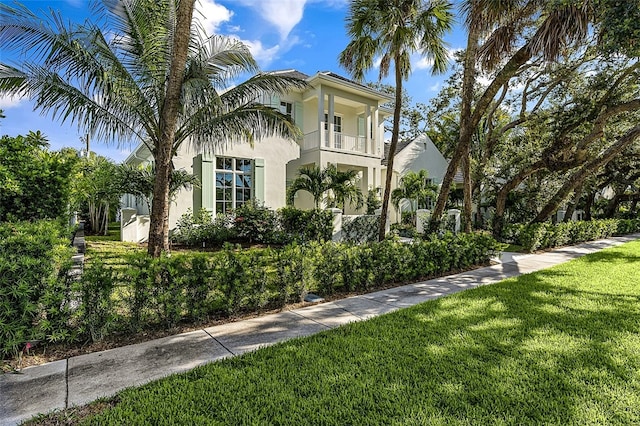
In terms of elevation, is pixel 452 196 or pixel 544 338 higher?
pixel 452 196

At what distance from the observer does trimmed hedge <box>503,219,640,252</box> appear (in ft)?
38.9

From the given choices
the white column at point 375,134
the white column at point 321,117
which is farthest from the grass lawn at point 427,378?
the white column at point 375,134

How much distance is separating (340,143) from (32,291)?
1500cm

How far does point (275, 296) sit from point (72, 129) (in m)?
6.01

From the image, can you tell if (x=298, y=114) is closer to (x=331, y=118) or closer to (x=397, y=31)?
(x=331, y=118)

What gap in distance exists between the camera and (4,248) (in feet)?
11.6

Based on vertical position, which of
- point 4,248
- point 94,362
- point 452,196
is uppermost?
point 452,196

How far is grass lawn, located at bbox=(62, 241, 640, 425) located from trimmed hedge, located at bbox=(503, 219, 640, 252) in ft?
23.9

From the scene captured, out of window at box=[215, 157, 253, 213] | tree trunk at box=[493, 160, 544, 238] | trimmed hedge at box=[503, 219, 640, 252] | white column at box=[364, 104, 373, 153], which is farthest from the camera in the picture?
white column at box=[364, 104, 373, 153]

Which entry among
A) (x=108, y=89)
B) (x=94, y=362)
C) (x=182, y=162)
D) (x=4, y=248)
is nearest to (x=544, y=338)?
(x=94, y=362)

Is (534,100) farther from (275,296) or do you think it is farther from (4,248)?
(4,248)

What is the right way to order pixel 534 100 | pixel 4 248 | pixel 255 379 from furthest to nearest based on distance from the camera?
pixel 534 100
pixel 4 248
pixel 255 379

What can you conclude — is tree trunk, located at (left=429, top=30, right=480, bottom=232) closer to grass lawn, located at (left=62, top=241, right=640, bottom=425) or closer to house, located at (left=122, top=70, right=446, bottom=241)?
grass lawn, located at (left=62, top=241, right=640, bottom=425)

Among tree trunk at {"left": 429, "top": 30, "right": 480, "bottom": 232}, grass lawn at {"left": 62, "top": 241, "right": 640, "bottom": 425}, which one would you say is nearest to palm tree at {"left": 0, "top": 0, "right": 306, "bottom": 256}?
grass lawn at {"left": 62, "top": 241, "right": 640, "bottom": 425}
